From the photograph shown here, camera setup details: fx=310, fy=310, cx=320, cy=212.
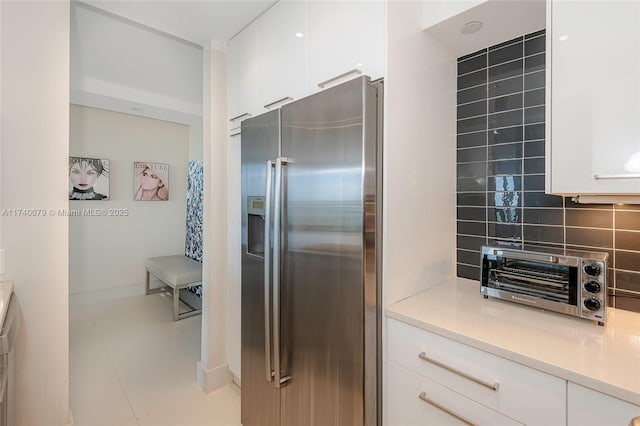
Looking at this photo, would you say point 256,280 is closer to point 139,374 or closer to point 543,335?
point 543,335

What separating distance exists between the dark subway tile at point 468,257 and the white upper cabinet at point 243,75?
145cm

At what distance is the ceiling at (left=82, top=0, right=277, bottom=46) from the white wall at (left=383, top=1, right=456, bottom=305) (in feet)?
2.91

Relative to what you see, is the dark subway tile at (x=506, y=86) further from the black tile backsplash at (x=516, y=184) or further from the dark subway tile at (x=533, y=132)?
the dark subway tile at (x=533, y=132)

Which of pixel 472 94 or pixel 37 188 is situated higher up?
pixel 472 94

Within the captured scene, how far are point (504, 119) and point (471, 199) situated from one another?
422 mm

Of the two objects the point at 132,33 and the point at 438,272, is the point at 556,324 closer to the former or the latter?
the point at 438,272

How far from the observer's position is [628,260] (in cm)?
124

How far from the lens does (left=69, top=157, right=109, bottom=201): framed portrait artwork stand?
3.74 metres

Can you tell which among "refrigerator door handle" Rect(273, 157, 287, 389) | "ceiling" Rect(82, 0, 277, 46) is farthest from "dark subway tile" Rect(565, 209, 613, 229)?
"ceiling" Rect(82, 0, 277, 46)

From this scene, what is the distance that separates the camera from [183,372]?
93.7 inches

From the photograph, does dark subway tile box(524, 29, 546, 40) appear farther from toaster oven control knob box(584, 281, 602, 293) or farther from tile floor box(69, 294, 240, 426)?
tile floor box(69, 294, 240, 426)

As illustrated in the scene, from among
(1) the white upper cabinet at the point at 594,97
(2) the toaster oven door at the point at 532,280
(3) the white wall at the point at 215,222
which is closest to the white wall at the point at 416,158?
(2) the toaster oven door at the point at 532,280

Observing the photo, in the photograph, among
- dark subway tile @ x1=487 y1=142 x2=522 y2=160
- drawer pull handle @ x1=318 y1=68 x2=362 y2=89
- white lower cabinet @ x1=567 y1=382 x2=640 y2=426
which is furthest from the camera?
dark subway tile @ x1=487 y1=142 x2=522 y2=160

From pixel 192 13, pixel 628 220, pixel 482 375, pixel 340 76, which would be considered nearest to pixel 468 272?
pixel 628 220
